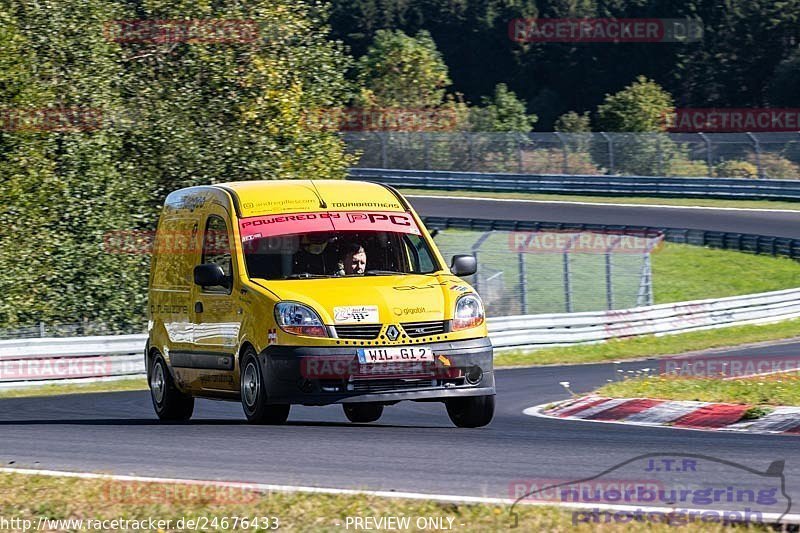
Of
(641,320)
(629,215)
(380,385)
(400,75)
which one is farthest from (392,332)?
(400,75)

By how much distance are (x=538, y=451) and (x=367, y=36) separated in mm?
102376

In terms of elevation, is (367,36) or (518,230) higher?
(367,36)

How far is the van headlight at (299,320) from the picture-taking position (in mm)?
9859

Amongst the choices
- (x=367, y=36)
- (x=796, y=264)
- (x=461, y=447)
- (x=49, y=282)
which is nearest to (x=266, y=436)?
(x=461, y=447)

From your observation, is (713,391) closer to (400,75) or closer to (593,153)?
(593,153)

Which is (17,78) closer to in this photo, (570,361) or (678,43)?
(570,361)

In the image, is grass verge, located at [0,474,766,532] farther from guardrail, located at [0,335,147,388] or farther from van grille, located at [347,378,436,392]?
guardrail, located at [0,335,147,388]

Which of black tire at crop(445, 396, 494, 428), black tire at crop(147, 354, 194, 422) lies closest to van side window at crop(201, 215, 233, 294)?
black tire at crop(147, 354, 194, 422)

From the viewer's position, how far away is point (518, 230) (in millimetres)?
36938

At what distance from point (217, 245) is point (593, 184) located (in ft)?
126

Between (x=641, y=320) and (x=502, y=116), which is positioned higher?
(x=502, y=116)

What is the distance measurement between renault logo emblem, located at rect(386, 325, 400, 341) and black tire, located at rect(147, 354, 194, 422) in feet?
9.56

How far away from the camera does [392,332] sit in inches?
390

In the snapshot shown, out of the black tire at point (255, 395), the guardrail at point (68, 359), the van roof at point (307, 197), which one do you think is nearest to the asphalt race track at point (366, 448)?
the black tire at point (255, 395)
